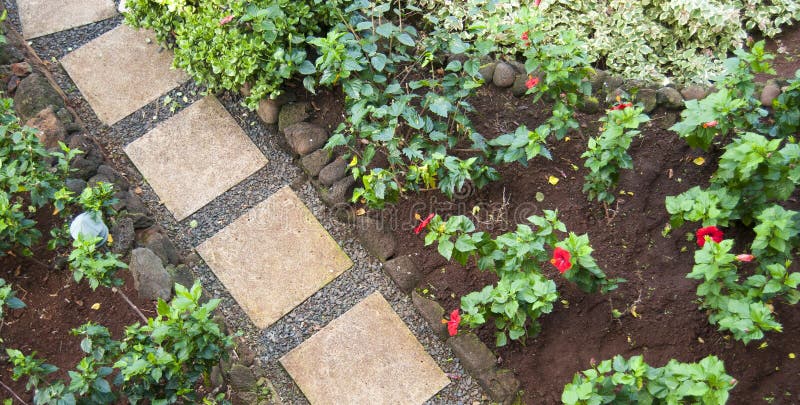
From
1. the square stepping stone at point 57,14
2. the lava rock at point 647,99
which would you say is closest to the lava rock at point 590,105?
the lava rock at point 647,99

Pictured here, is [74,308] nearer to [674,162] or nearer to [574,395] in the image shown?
[574,395]

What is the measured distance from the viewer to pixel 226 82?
380cm

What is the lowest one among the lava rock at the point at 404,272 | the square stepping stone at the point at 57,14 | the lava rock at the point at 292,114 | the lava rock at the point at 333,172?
the lava rock at the point at 404,272

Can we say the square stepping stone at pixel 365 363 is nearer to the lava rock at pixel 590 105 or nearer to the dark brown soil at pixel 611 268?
the dark brown soil at pixel 611 268

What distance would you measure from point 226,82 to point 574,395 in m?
2.36

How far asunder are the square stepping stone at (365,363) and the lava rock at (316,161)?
76cm

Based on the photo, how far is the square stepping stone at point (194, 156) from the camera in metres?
3.88

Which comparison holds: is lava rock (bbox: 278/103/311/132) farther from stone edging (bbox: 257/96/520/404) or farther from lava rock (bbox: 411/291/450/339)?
lava rock (bbox: 411/291/450/339)

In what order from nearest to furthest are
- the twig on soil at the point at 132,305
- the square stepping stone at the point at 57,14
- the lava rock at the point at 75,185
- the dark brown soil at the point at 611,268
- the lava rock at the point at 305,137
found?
the dark brown soil at the point at 611,268
the twig on soil at the point at 132,305
the lava rock at the point at 75,185
the lava rock at the point at 305,137
the square stepping stone at the point at 57,14

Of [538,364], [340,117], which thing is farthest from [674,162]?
[340,117]

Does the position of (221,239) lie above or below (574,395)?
below

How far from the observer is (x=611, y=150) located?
3193 mm

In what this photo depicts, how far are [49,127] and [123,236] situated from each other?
2.70 ft

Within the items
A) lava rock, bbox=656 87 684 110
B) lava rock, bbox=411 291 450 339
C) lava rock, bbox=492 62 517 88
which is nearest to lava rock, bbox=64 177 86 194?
lava rock, bbox=411 291 450 339
